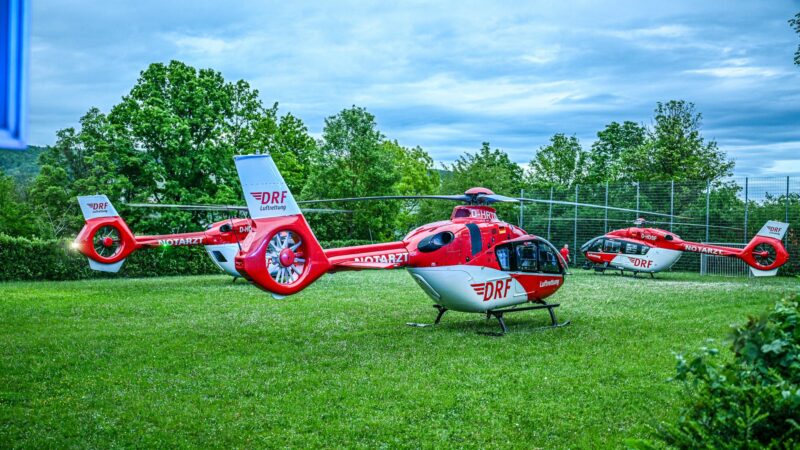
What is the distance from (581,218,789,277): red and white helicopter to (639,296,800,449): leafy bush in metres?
20.0

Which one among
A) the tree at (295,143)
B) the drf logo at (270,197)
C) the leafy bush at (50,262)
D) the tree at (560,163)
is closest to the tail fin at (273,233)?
the drf logo at (270,197)

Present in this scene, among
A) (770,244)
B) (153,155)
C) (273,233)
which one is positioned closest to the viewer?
(273,233)

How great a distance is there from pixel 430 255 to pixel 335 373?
3.11 m

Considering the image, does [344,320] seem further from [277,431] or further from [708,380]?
[708,380]

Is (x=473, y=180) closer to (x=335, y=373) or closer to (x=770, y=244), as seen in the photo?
(x=770, y=244)

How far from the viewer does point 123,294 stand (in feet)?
59.2

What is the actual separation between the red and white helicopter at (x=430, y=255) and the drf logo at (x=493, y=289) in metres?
0.02

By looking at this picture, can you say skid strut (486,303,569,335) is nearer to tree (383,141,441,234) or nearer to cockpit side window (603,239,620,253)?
cockpit side window (603,239,620,253)

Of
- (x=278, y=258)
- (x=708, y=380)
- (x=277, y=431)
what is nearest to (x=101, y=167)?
(x=278, y=258)

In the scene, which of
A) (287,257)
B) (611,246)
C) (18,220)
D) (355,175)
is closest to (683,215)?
(611,246)

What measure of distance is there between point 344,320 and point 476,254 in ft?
Answer: 10.8

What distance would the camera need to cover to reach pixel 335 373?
8.62 m

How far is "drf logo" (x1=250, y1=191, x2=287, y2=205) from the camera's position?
354 inches

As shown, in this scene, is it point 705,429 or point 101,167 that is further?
point 101,167
